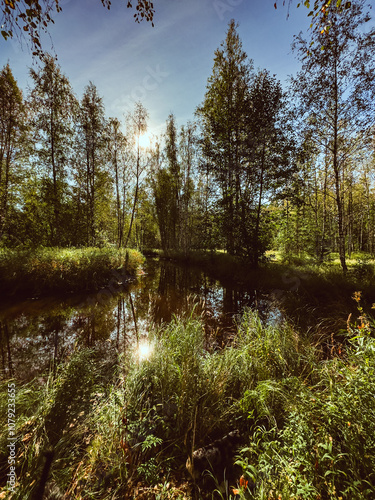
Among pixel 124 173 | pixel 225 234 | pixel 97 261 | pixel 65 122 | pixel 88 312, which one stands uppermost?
pixel 65 122

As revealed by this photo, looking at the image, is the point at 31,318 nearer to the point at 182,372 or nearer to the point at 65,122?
the point at 182,372

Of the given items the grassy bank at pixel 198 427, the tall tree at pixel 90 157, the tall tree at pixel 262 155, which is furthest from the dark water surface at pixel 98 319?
the tall tree at pixel 90 157

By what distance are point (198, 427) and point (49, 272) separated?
30.5ft

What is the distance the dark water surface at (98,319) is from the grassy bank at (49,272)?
808 millimetres

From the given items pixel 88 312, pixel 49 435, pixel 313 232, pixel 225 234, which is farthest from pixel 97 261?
pixel 313 232

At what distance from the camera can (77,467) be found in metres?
1.94

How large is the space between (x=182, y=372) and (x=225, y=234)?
11.3m

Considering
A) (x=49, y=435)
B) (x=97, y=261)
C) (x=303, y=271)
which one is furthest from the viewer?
(x=97, y=261)

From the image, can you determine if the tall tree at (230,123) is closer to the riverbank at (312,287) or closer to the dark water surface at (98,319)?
the riverbank at (312,287)

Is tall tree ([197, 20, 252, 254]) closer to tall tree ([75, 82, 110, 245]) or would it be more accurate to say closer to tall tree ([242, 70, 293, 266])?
tall tree ([242, 70, 293, 266])

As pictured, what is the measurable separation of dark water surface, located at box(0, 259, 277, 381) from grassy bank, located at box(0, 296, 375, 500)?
1.04 meters

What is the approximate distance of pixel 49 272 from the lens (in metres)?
8.80
